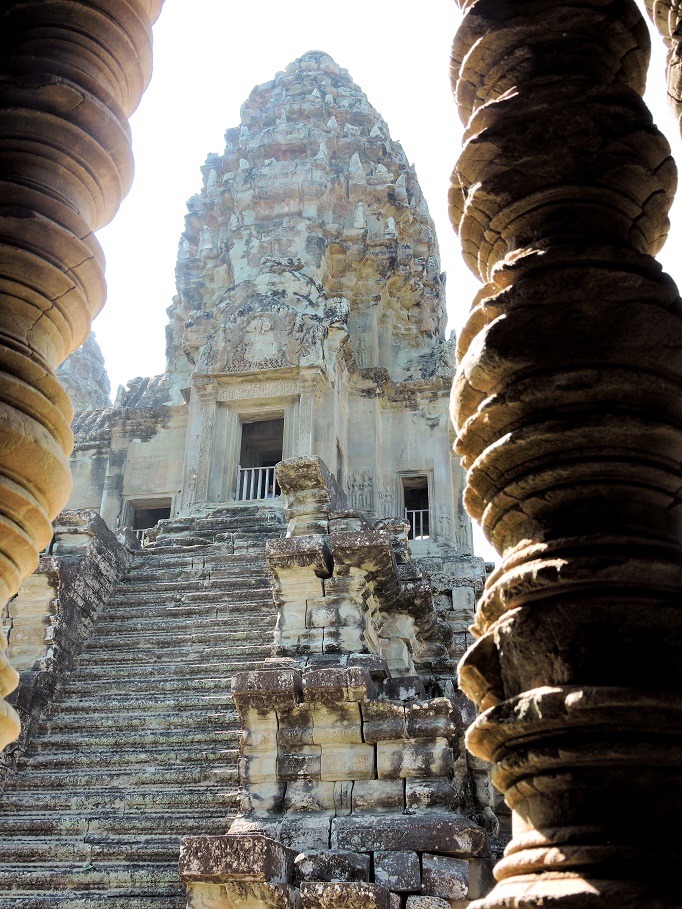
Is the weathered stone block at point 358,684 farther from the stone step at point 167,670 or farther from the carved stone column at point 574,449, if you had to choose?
the carved stone column at point 574,449

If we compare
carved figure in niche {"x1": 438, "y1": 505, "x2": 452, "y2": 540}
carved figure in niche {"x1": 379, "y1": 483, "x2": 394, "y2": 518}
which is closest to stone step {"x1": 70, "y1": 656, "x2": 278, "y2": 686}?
carved figure in niche {"x1": 438, "y1": 505, "x2": 452, "y2": 540}

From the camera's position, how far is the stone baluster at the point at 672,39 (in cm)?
476

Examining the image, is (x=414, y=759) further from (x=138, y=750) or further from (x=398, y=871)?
(x=138, y=750)

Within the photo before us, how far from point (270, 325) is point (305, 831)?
46.6 ft

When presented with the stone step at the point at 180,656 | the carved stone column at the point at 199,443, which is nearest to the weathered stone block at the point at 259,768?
the stone step at the point at 180,656

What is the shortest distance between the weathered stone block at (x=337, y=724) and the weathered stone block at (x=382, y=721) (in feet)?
0.19

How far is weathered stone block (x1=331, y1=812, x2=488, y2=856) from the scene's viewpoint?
6.70 m

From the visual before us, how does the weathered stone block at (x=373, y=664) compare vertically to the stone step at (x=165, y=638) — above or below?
below

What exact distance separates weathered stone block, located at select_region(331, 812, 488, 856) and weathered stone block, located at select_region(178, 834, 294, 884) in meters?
1.11

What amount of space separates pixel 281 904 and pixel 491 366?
402cm

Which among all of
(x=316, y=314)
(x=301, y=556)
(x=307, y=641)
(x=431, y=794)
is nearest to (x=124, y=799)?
(x=307, y=641)

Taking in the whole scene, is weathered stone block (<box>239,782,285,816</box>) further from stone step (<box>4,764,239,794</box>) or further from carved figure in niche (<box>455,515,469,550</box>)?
carved figure in niche (<box>455,515,469,550</box>)

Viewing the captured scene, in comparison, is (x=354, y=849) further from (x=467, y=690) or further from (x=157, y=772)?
(x=467, y=690)

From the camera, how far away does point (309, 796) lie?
7383mm
